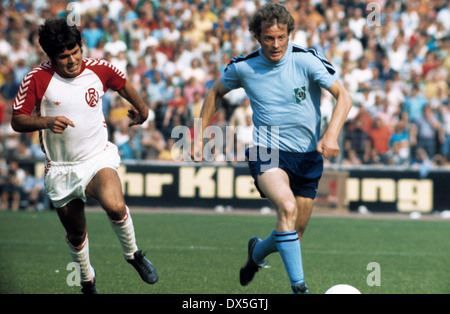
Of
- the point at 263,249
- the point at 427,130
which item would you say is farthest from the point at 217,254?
the point at 427,130

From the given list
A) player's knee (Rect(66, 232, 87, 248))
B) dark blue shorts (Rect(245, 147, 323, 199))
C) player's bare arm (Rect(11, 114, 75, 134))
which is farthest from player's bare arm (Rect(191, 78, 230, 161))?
player's knee (Rect(66, 232, 87, 248))

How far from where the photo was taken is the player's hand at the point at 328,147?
5.66 m

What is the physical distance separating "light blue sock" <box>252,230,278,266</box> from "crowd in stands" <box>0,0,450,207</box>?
722cm

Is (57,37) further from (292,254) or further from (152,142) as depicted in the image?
(152,142)

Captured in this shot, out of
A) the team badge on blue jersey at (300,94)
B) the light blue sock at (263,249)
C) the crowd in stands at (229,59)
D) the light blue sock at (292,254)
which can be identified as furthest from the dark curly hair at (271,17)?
the crowd in stands at (229,59)

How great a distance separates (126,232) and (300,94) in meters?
2.01

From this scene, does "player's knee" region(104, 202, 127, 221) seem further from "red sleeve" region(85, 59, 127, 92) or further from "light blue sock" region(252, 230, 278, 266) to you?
"light blue sock" region(252, 230, 278, 266)

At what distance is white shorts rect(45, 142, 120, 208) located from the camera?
6336 millimetres

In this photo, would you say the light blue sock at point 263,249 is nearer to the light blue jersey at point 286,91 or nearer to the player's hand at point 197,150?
the light blue jersey at point 286,91

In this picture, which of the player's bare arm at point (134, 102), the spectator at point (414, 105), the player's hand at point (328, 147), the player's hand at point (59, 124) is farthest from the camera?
the spectator at point (414, 105)

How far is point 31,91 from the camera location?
6.12 metres

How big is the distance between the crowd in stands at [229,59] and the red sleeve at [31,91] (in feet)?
27.6
